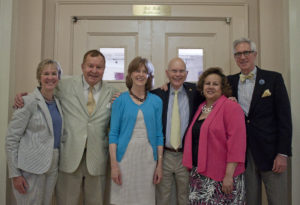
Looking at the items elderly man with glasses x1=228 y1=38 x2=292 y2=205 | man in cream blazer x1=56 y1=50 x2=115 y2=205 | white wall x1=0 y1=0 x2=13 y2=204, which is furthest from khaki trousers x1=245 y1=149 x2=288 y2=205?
white wall x1=0 y1=0 x2=13 y2=204

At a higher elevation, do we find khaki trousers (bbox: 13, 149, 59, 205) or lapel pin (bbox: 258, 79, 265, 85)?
lapel pin (bbox: 258, 79, 265, 85)

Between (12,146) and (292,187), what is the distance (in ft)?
8.09

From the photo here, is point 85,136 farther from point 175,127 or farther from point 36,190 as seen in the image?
point 175,127

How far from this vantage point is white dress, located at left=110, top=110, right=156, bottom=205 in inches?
73.0

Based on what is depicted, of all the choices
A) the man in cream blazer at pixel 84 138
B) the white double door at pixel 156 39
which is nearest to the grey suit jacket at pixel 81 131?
the man in cream blazer at pixel 84 138

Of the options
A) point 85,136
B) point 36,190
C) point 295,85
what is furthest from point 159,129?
point 295,85

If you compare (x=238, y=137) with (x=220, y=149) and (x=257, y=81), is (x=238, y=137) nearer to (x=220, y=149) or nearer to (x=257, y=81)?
(x=220, y=149)

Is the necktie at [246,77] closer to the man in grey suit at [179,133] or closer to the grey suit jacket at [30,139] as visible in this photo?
the man in grey suit at [179,133]

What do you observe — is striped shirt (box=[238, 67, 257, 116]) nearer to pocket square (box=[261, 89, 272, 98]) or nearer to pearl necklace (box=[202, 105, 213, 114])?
pocket square (box=[261, 89, 272, 98])

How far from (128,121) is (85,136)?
0.37 metres

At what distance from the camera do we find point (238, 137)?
5.59 feet

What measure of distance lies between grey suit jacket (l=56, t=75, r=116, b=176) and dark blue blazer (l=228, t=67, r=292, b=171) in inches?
46.3

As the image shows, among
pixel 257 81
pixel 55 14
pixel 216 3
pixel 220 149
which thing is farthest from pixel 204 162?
pixel 55 14

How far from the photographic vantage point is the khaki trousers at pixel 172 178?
6.49ft
